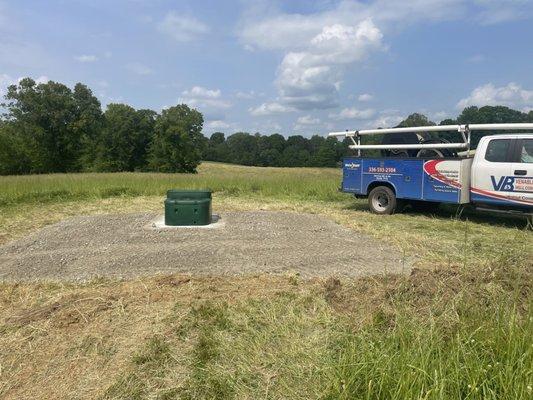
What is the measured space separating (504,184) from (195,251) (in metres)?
6.85

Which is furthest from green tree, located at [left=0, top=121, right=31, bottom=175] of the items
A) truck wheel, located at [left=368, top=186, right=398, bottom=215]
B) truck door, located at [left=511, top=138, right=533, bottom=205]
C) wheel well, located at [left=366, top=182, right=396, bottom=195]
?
truck door, located at [left=511, top=138, right=533, bottom=205]

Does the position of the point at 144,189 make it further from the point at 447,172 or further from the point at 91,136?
the point at 91,136

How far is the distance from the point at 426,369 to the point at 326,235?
21.3 feet

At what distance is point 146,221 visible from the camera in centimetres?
1119

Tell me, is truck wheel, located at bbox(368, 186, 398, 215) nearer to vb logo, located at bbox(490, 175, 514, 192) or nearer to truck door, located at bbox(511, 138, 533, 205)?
vb logo, located at bbox(490, 175, 514, 192)

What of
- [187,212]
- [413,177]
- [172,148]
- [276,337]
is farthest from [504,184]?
[172,148]

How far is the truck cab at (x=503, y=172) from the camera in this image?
9.66 m

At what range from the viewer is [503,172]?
9.96 meters

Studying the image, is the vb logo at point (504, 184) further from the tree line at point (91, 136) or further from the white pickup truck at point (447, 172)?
the tree line at point (91, 136)

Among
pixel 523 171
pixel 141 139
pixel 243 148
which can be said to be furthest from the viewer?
pixel 243 148

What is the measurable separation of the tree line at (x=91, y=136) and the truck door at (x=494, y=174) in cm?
4686

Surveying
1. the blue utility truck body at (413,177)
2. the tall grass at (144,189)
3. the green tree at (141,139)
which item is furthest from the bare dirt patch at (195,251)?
the green tree at (141,139)

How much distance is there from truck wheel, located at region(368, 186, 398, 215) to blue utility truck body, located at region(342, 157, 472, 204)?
0.15 metres

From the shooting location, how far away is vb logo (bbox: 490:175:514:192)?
9836mm
